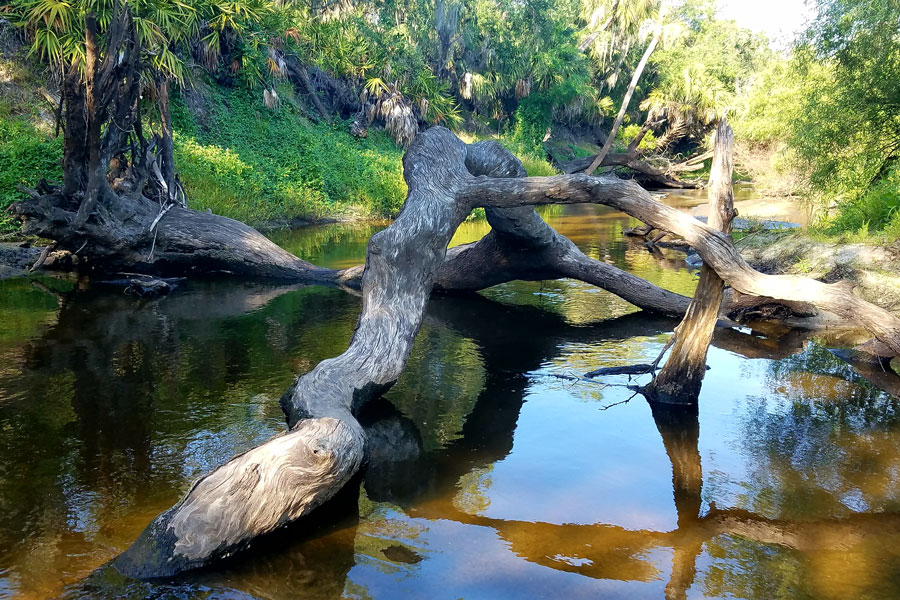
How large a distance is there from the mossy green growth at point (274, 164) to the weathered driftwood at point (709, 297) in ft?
36.2

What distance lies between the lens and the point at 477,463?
15.5ft

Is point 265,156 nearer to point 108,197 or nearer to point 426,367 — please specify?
point 108,197

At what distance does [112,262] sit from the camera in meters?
10.1

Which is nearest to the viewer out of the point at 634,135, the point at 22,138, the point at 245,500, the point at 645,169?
the point at 245,500

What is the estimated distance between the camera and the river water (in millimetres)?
3428

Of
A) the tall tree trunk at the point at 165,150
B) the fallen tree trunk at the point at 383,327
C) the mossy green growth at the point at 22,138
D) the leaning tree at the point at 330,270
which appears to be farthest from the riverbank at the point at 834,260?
the mossy green growth at the point at 22,138

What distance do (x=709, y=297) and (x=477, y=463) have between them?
2.28 meters

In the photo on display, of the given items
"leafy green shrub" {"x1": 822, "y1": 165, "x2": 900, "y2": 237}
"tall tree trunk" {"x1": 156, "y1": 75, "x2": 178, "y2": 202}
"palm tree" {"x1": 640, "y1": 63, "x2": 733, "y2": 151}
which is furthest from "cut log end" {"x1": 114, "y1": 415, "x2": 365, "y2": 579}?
"palm tree" {"x1": 640, "y1": 63, "x2": 733, "y2": 151}

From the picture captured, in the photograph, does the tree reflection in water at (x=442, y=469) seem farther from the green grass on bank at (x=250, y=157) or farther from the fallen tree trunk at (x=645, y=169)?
the fallen tree trunk at (x=645, y=169)

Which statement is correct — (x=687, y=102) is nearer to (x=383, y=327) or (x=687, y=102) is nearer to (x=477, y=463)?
(x=383, y=327)

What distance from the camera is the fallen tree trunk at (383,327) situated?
3375 mm

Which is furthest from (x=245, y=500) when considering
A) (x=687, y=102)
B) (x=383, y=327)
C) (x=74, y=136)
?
(x=687, y=102)

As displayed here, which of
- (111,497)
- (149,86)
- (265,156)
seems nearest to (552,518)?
(111,497)

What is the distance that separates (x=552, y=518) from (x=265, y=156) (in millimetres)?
17964
